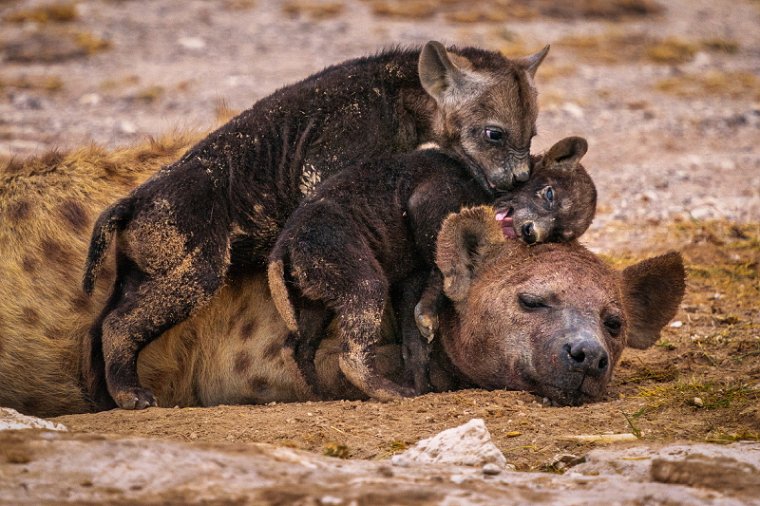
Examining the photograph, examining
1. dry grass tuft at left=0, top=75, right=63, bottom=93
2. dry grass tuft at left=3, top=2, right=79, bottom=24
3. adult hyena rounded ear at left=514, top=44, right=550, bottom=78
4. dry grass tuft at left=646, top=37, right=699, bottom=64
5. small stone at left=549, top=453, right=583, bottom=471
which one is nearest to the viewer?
small stone at left=549, top=453, right=583, bottom=471

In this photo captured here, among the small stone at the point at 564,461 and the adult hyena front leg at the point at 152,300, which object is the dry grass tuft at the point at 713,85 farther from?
the small stone at the point at 564,461

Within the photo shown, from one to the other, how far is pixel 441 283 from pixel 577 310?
0.60m

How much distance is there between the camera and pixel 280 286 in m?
4.46

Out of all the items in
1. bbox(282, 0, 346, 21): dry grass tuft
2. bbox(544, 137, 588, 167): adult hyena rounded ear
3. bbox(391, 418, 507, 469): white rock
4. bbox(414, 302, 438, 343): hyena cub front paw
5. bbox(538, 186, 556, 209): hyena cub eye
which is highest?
Answer: bbox(282, 0, 346, 21): dry grass tuft

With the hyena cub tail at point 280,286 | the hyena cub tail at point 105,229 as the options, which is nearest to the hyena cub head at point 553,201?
the hyena cub tail at point 280,286

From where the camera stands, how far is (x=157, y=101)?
11.9 metres

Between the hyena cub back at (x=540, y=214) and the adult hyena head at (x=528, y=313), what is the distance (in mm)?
85

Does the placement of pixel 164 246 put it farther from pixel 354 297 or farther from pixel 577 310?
pixel 577 310

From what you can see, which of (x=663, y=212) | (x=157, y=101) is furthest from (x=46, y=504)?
(x=157, y=101)

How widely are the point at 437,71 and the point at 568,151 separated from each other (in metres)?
0.77

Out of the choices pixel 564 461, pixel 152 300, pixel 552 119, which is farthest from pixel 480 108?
pixel 552 119

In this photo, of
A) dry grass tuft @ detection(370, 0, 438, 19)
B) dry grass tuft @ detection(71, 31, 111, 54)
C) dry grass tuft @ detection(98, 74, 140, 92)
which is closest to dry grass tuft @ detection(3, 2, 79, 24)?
dry grass tuft @ detection(71, 31, 111, 54)

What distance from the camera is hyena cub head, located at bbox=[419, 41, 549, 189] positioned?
4.98m

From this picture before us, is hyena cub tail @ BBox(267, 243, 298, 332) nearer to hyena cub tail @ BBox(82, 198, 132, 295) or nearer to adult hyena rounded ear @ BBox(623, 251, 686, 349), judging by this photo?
hyena cub tail @ BBox(82, 198, 132, 295)
